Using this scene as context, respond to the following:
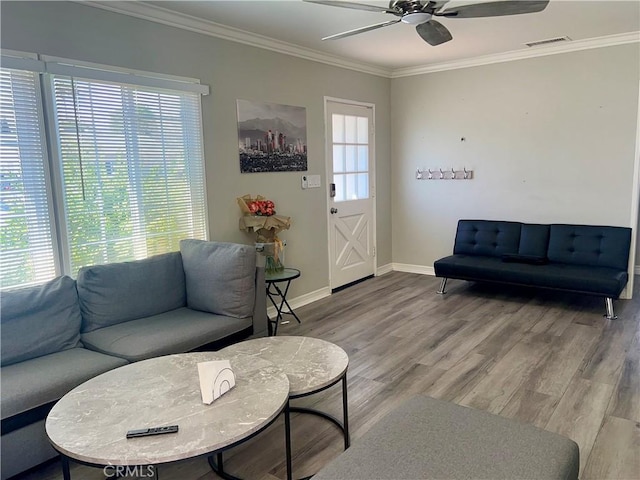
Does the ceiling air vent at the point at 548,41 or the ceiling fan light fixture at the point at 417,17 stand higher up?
the ceiling air vent at the point at 548,41

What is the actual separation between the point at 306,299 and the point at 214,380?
2949 mm

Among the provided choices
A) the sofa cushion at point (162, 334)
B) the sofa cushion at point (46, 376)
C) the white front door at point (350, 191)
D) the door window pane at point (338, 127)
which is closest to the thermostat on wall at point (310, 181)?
the white front door at point (350, 191)

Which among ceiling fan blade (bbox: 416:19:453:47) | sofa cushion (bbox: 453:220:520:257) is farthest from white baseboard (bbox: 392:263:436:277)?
ceiling fan blade (bbox: 416:19:453:47)

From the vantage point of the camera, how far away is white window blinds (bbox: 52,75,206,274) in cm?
294

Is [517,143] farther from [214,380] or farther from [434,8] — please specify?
[214,380]

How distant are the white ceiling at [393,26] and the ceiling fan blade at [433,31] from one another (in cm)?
55

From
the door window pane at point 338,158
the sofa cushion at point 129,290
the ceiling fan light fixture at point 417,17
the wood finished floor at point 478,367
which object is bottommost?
the wood finished floor at point 478,367

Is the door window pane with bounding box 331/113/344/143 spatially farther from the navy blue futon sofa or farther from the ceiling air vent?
the ceiling air vent

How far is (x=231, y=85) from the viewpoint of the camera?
390 cm

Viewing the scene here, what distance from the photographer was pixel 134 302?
297cm

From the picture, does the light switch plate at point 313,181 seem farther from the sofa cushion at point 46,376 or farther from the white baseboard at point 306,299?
the sofa cushion at point 46,376

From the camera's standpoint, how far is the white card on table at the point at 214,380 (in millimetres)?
1838

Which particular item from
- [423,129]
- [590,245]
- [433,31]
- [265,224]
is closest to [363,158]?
[423,129]

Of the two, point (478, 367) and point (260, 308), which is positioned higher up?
point (260, 308)
